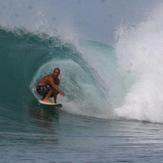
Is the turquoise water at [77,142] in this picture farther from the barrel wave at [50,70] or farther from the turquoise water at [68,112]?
the barrel wave at [50,70]

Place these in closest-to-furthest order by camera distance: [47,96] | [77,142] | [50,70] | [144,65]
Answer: [77,142], [47,96], [50,70], [144,65]

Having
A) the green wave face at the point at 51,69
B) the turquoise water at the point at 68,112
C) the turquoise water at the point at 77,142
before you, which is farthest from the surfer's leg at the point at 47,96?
the turquoise water at the point at 77,142

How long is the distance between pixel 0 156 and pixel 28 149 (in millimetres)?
791

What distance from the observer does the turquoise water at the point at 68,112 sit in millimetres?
8594

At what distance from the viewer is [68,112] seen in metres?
14.1

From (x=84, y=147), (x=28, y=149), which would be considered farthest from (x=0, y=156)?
(x=84, y=147)

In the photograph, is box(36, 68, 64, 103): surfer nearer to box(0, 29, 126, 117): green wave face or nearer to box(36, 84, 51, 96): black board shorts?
box(36, 84, 51, 96): black board shorts

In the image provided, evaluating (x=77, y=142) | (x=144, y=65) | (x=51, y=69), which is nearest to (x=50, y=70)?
(x=51, y=69)

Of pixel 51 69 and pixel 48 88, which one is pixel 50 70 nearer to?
pixel 51 69

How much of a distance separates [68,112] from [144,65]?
4.46m

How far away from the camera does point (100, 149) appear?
907cm

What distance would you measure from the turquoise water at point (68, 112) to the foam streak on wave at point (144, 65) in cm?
42

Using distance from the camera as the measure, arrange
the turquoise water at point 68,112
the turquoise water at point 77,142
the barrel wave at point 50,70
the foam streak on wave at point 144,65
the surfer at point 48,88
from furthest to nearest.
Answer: the foam streak on wave at point 144,65 < the barrel wave at point 50,70 < the surfer at point 48,88 < the turquoise water at point 68,112 < the turquoise water at point 77,142

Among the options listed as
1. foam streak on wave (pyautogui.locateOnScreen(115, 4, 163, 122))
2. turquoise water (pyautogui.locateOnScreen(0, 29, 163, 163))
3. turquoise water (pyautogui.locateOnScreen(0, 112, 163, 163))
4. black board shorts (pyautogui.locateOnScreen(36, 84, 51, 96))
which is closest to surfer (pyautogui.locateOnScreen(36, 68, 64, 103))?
black board shorts (pyautogui.locateOnScreen(36, 84, 51, 96))
